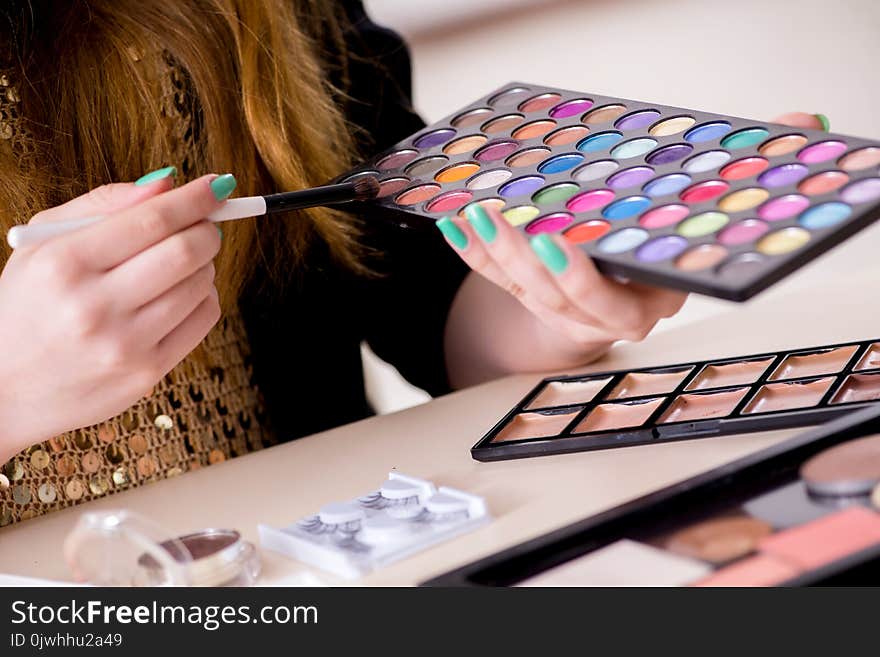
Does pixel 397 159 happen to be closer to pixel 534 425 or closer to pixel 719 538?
pixel 534 425

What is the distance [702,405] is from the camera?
681 mm

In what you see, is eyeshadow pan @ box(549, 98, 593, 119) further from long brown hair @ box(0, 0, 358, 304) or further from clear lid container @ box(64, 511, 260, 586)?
clear lid container @ box(64, 511, 260, 586)

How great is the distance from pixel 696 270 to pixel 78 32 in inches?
22.5

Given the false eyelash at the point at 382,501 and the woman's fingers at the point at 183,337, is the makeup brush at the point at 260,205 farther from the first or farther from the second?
the false eyelash at the point at 382,501

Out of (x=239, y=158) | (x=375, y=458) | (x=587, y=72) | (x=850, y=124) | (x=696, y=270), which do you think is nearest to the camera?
(x=696, y=270)

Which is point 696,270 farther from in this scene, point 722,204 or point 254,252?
point 254,252

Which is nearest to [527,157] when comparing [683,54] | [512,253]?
[512,253]

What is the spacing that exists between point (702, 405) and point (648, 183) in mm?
150

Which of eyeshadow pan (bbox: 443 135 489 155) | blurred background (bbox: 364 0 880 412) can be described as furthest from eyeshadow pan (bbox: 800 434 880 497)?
blurred background (bbox: 364 0 880 412)

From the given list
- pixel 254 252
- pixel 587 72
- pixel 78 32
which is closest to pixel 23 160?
pixel 78 32

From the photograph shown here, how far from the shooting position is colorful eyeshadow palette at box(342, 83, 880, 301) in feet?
1.74

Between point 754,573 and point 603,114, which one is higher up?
point 603,114

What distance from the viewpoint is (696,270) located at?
524 millimetres

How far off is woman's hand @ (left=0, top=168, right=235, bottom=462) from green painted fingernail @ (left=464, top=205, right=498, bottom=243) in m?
0.15
